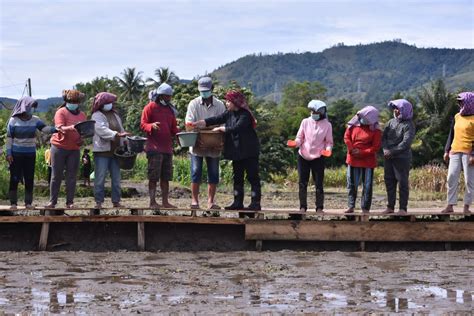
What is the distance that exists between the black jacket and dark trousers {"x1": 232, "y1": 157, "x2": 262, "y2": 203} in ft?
0.32

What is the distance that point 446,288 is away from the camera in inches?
369

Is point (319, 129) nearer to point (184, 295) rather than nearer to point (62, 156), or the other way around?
point (62, 156)

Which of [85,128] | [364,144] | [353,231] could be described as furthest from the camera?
[353,231]

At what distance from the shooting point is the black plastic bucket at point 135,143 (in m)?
11.9

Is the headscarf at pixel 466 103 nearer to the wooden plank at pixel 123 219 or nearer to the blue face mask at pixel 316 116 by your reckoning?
the blue face mask at pixel 316 116

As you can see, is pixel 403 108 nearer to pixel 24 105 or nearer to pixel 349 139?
pixel 349 139

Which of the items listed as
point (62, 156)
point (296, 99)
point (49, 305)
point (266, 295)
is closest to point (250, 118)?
point (62, 156)

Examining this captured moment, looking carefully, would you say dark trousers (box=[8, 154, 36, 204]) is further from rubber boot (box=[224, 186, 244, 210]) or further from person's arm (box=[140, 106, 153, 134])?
rubber boot (box=[224, 186, 244, 210])

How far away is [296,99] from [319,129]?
361ft

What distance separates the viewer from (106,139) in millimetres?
12047

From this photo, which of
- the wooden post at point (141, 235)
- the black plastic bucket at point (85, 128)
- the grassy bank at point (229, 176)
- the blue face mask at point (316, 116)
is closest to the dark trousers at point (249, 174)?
the blue face mask at point (316, 116)

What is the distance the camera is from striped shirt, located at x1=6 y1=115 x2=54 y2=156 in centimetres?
1205

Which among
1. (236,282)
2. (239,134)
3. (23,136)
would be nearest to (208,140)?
(239,134)

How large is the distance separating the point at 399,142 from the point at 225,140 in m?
2.12
